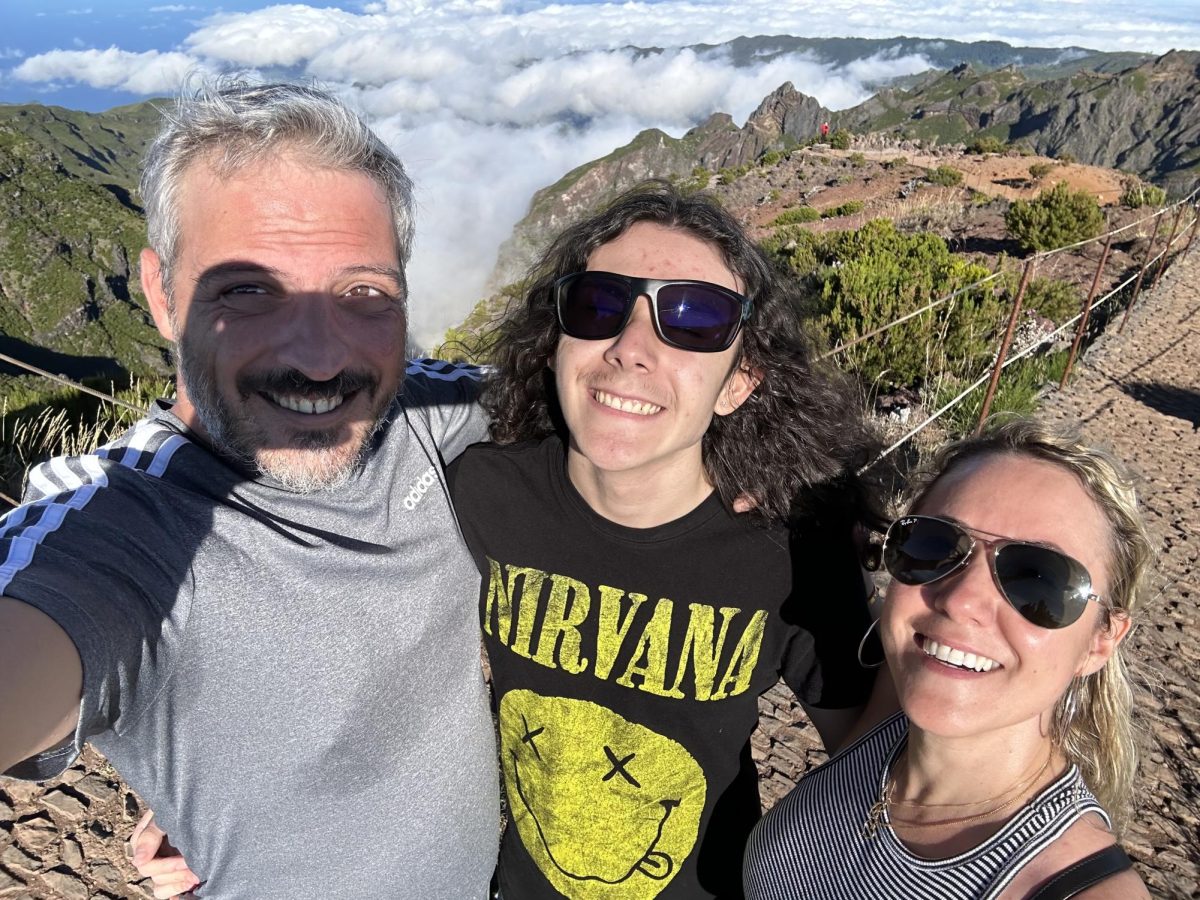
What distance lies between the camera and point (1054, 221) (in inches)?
500

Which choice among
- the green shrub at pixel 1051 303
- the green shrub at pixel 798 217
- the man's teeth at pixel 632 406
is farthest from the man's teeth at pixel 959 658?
the green shrub at pixel 798 217

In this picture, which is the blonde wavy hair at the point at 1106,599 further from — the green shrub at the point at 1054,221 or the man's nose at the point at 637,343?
the green shrub at the point at 1054,221

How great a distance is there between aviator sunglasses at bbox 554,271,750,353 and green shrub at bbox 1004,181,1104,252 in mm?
13141

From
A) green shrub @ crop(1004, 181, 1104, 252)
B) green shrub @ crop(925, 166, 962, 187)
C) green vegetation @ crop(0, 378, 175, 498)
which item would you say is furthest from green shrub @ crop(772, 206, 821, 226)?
green vegetation @ crop(0, 378, 175, 498)

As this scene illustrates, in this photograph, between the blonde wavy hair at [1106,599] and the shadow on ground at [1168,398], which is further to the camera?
the shadow on ground at [1168,398]

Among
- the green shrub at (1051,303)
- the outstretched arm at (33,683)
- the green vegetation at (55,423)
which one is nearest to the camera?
the outstretched arm at (33,683)

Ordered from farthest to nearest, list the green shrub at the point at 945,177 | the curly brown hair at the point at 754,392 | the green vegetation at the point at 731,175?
the green vegetation at the point at 731,175, the green shrub at the point at 945,177, the curly brown hair at the point at 754,392

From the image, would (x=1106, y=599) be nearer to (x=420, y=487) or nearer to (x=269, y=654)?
(x=420, y=487)

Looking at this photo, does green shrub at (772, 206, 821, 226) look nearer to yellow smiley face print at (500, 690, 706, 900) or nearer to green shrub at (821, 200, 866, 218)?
green shrub at (821, 200, 866, 218)

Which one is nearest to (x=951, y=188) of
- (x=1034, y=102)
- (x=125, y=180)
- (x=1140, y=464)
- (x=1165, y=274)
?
(x=1165, y=274)

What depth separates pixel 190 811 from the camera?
1.31 m

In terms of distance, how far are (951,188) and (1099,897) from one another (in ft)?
73.1

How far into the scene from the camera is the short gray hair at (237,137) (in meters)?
1.43

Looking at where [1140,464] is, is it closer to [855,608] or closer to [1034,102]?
[855,608]
